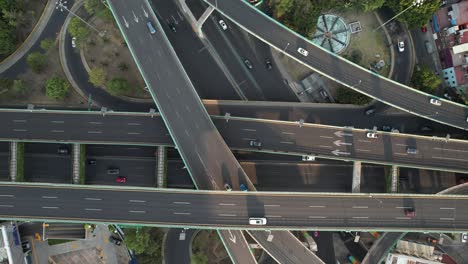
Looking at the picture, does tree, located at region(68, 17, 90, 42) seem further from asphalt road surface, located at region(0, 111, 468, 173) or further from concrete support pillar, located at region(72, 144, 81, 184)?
concrete support pillar, located at region(72, 144, 81, 184)

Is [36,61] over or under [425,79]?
over

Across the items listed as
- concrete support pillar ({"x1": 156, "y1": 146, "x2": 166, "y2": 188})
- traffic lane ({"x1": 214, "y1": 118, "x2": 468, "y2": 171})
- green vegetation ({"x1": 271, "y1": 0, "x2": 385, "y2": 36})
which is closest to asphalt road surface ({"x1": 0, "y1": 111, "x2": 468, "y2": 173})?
traffic lane ({"x1": 214, "y1": 118, "x2": 468, "y2": 171})

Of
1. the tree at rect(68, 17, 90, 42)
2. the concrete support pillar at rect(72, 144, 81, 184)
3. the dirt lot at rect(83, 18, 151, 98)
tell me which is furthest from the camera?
the dirt lot at rect(83, 18, 151, 98)

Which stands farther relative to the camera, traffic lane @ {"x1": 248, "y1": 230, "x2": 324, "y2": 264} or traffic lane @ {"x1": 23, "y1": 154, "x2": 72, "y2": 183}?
traffic lane @ {"x1": 23, "y1": 154, "x2": 72, "y2": 183}

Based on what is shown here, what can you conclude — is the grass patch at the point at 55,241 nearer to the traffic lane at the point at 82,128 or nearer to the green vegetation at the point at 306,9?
the traffic lane at the point at 82,128

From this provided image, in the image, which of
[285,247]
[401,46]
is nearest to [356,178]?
[285,247]

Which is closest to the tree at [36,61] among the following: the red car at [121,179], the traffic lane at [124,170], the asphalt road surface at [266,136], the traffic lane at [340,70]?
the asphalt road surface at [266,136]

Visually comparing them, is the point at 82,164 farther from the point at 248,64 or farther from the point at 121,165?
the point at 248,64

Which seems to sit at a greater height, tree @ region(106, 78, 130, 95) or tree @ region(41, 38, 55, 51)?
tree @ region(41, 38, 55, 51)
